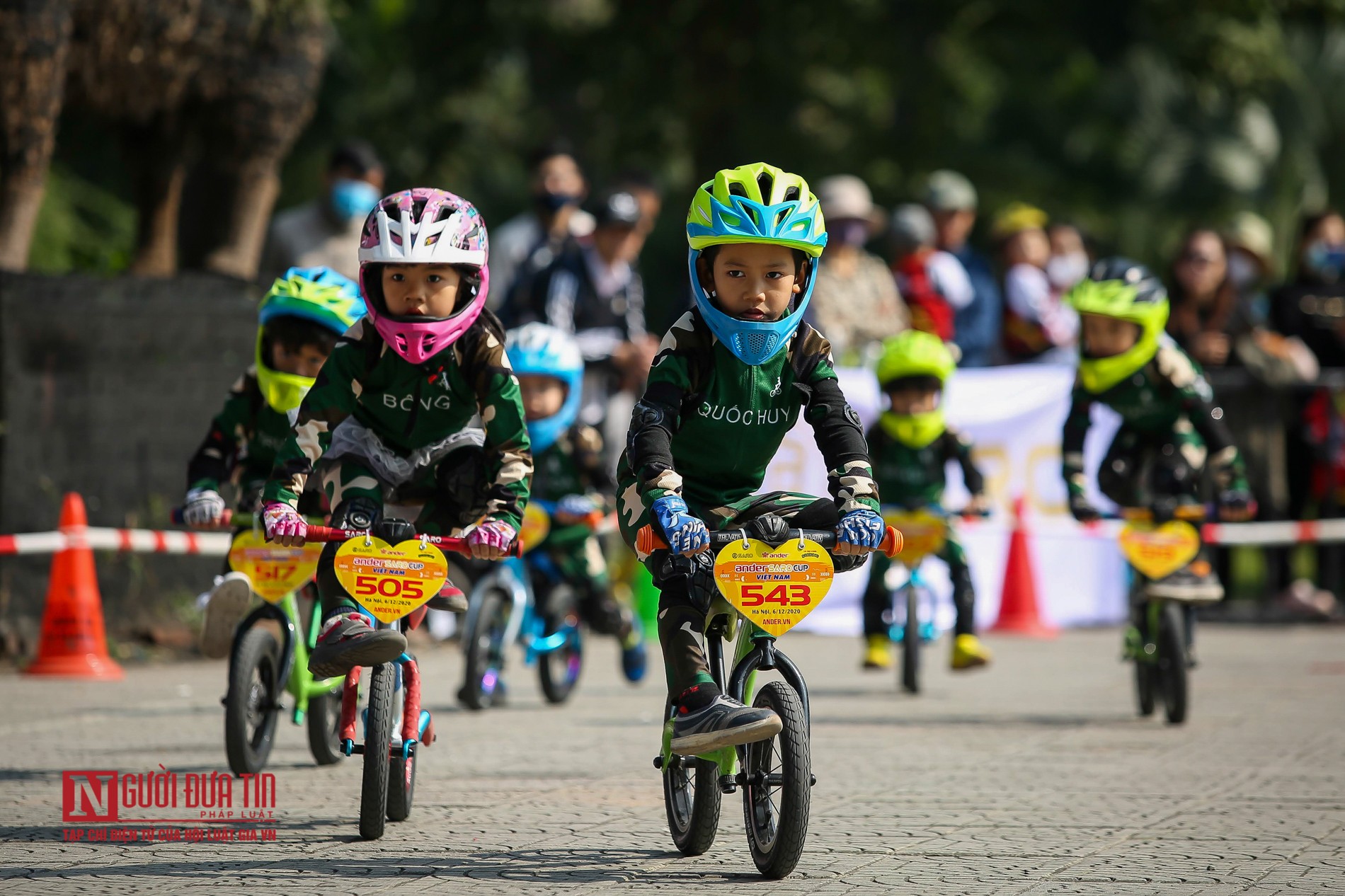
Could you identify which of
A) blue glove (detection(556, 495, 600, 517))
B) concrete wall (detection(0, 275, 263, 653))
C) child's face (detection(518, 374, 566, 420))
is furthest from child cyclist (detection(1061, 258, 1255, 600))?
concrete wall (detection(0, 275, 263, 653))

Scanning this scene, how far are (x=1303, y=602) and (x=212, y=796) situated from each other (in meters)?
10.2

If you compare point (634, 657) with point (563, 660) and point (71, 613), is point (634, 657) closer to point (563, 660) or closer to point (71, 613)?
point (563, 660)

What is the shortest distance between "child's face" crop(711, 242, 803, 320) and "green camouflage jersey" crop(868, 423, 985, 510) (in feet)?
16.8

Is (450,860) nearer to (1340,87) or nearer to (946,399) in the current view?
(946,399)

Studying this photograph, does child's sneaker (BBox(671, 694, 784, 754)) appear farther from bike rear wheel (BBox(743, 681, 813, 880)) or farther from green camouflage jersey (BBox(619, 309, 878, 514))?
green camouflage jersey (BBox(619, 309, 878, 514))

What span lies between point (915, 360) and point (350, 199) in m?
3.97

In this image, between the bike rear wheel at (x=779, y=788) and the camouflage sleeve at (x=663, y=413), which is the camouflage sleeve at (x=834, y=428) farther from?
the bike rear wheel at (x=779, y=788)

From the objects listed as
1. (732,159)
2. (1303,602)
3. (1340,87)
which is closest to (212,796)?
(1303,602)

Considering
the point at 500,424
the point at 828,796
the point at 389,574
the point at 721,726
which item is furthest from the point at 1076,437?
the point at 721,726

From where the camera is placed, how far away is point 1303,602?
588 inches

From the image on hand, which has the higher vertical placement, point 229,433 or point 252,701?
point 229,433

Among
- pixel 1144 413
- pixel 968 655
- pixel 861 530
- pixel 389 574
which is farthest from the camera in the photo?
pixel 968 655

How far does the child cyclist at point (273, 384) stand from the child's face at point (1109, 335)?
3833 mm

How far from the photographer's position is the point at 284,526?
620 cm
